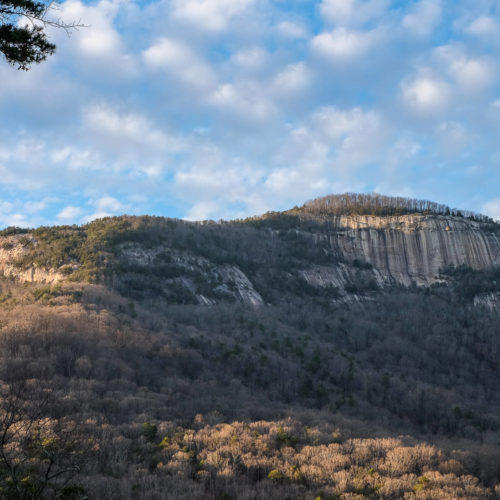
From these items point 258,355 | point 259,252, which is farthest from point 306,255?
point 258,355

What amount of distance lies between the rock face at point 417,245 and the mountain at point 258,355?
35cm

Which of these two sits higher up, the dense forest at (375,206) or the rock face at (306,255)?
the dense forest at (375,206)

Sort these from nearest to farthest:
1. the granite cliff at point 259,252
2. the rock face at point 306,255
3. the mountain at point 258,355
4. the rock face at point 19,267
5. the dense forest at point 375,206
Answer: the mountain at point 258,355, the rock face at point 19,267, the granite cliff at point 259,252, the rock face at point 306,255, the dense forest at point 375,206

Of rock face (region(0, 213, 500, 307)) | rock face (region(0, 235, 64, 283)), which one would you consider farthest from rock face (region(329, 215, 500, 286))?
rock face (region(0, 235, 64, 283))

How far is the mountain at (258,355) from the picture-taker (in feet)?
42.6

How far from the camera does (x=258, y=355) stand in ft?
123

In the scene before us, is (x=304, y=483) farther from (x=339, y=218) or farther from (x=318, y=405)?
(x=339, y=218)

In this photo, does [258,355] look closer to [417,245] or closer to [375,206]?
[417,245]

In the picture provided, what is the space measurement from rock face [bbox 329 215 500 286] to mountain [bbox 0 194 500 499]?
0.35m

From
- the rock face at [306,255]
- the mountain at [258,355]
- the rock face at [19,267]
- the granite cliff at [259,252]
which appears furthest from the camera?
the rock face at [306,255]

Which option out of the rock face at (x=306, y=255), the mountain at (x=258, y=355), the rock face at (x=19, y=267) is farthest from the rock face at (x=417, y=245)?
the rock face at (x=19, y=267)

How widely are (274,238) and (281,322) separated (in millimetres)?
32313

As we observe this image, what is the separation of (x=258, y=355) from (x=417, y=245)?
55965 mm

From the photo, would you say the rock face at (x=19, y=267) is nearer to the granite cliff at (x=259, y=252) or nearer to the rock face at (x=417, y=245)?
the granite cliff at (x=259, y=252)
